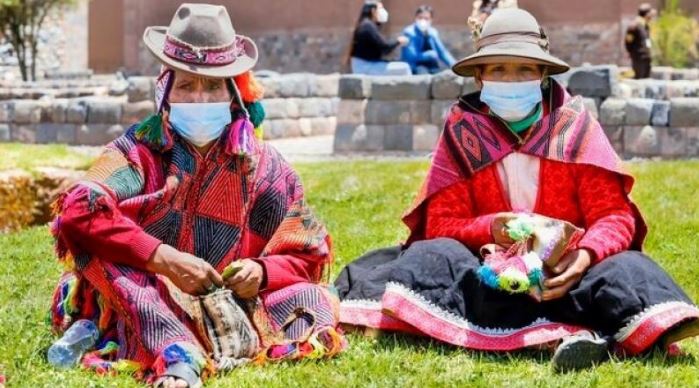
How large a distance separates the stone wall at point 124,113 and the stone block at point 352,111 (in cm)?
191

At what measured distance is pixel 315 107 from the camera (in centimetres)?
1772

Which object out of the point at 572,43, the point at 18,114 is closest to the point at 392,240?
the point at 18,114

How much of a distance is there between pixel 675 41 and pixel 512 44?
22.0 meters

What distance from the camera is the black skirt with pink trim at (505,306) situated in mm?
5012

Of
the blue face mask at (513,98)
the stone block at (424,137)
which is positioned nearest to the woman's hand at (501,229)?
the blue face mask at (513,98)

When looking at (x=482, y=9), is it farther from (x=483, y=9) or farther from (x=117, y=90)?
(x=117, y=90)

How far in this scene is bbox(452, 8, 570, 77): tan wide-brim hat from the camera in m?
5.35

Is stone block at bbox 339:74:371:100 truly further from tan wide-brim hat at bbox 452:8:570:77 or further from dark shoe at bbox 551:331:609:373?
dark shoe at bbox 551:331:609:373

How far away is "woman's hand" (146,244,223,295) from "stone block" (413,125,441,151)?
978cm

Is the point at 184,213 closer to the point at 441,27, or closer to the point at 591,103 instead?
the point at 591,103

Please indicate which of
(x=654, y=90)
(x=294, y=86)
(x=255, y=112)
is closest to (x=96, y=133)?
(x=294, y=86)

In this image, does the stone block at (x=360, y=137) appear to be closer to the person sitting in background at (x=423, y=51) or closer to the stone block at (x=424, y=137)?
the stone block at (x=424, y=137)

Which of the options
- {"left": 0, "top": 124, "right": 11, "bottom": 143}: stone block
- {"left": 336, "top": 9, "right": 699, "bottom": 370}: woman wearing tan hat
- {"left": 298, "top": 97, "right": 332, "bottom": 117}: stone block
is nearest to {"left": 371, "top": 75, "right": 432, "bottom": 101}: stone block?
{"left": 298, "top": 97, "right": 332, "bottom": 117}: stone block

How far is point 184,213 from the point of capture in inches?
197
